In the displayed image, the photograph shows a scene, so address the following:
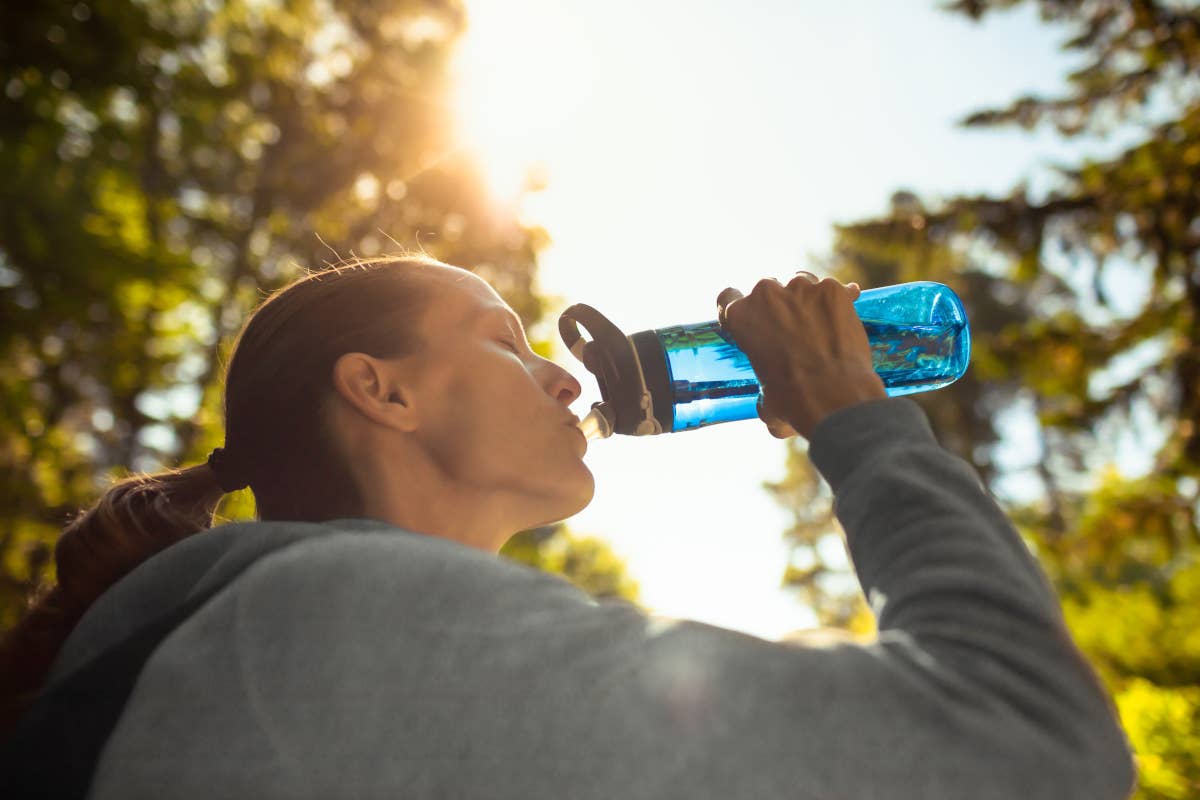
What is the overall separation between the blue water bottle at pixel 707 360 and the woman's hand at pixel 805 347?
0.32m

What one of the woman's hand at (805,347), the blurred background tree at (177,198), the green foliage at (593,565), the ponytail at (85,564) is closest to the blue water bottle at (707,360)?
the woman's hand at (805,347)

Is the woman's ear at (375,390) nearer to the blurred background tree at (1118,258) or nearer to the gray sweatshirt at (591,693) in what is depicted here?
the gray sweatshirt at (591,693)

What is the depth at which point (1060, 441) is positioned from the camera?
23000mm

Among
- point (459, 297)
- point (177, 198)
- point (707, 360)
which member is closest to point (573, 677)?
point (459, 297)

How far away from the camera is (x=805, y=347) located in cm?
130

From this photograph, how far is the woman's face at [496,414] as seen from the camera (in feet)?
5.01

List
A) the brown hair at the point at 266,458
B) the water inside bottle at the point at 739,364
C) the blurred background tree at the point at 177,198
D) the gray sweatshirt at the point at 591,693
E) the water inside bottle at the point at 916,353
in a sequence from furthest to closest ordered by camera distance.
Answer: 1. the blurred background tree at the point at 177,198
2. the water inside bottle at the point at 916,353
3. the water inside bottle at the point at 739,364
4. the brown hair at the point at 266,458
5. the gray sweatshirt at the point at 591,693

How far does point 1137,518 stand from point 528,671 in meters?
6.35

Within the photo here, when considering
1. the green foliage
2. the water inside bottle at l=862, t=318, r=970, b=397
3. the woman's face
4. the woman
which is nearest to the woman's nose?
the woman's face

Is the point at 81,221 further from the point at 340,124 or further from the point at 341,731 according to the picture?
the point at 341,731

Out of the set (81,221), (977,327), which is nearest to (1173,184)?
(81,221)

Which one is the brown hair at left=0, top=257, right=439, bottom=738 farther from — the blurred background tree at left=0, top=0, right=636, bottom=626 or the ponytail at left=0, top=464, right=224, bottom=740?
the blurred background tree at left=0, top=0, right=636, bottom=626

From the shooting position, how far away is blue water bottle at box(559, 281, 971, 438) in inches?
71.3

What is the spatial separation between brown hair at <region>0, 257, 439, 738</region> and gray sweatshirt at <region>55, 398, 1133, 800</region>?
1.57 feet
